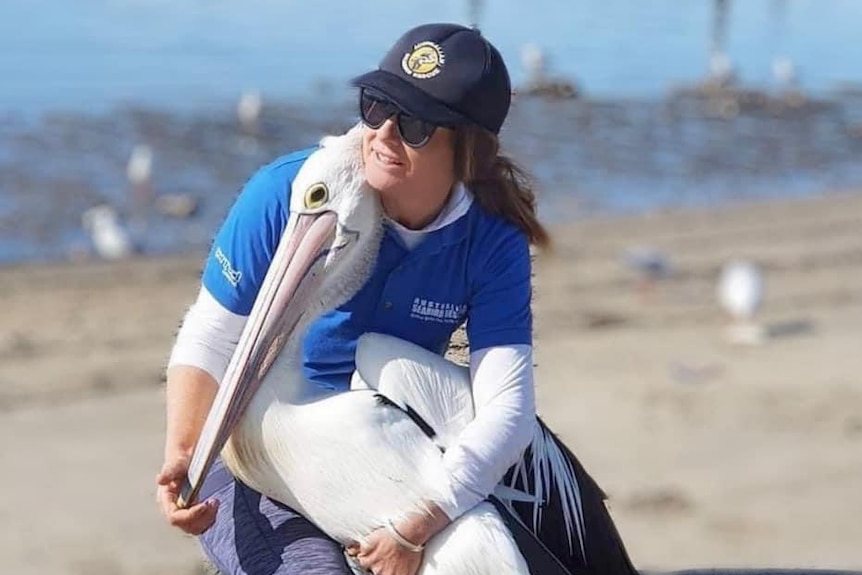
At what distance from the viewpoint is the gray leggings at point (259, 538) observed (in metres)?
2.57

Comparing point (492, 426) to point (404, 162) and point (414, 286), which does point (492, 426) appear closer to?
point (414, 286)

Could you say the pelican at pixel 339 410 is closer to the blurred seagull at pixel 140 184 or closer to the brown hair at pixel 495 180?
the brown hair at pixel 495 180

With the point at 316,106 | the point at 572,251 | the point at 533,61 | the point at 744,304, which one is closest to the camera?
the point at 744,304

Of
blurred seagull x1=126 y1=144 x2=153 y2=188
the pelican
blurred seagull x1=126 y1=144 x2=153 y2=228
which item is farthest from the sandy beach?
the pelican

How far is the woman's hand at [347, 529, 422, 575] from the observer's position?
248cm

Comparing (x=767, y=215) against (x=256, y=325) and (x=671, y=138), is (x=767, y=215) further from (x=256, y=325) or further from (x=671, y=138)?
(x=256, y=325)

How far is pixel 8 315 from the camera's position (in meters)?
12.4

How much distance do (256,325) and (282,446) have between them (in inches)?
7.5

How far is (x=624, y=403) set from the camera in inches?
408

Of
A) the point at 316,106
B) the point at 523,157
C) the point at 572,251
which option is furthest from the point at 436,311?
the point at 316,106

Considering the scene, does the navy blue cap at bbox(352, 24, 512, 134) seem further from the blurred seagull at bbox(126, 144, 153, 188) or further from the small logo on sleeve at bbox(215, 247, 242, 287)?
the blurred seagull at bbox(126, 144, 153, 188)

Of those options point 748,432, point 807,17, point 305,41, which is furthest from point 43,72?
point 807,17

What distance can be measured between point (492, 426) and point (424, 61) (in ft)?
1.84

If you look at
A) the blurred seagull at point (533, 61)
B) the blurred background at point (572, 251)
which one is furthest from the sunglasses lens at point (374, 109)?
the blurred seagull at point (533, 61)
